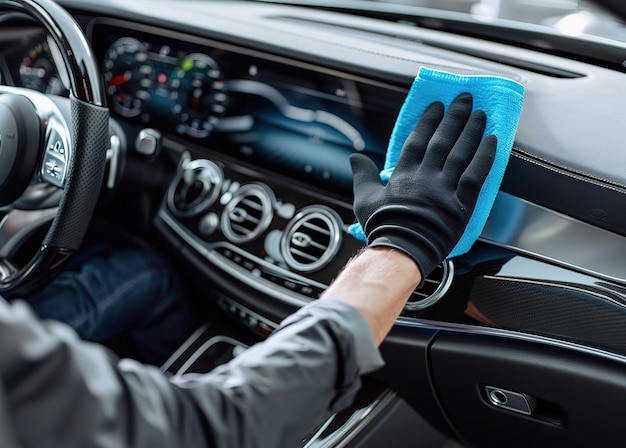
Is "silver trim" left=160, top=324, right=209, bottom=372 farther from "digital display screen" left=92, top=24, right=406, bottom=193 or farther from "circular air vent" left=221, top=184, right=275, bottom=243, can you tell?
"digital display screen" left=92, top=24, right=406, bottom=193

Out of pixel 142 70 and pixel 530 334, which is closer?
pixel 530 334

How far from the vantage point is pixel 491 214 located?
3.24ft

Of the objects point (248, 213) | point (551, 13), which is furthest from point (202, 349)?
point (551, 13)

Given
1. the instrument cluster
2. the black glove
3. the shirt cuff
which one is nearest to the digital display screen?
the instrument cluster

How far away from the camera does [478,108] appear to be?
90cm

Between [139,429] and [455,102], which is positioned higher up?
[455,102]

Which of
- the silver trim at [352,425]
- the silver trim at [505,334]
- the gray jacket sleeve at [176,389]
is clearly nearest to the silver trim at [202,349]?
the silver trim at [352,425]

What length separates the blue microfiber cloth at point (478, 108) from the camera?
880 millimetres

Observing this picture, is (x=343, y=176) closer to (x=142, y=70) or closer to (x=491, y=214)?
(x=491, y=214)

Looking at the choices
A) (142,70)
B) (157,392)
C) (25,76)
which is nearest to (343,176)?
(142,70)

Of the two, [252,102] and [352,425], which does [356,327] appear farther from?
[252,102]

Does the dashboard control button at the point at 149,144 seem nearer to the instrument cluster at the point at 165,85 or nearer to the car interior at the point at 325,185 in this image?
the car interior at the point at 325,185

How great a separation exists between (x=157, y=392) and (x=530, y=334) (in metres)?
0.56

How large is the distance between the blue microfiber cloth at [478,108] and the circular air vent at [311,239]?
218 millimetres
